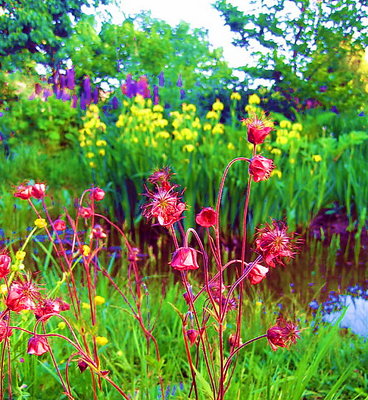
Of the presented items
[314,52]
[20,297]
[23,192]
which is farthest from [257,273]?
[314,52]

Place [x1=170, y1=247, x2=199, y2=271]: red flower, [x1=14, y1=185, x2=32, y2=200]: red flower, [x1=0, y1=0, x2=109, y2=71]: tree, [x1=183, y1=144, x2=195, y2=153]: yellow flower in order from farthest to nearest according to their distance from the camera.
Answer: [x1=0, y1=0, x2=109, y2=71]: tree, [x1=183, y1=144, x2=195, y2=153]: yellow flower, [x1=14, y1=185, x2=32, y2=200]: red flower, [x1=170, y1=247, x2=199, y2=271]: red flower

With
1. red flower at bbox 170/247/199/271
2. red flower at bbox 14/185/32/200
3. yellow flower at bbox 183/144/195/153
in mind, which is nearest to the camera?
red flower at bbox 170/247/199/271

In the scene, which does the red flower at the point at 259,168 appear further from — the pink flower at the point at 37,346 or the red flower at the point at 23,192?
the red flower at the point at 23,192

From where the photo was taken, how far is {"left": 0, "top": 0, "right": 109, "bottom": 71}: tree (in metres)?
9.03

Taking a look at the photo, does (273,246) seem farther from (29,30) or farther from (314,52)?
(29,30)

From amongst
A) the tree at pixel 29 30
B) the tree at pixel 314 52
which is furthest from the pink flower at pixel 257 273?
the tree at pixel 29 30

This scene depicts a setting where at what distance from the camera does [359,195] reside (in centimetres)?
317

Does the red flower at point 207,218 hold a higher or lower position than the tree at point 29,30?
lower

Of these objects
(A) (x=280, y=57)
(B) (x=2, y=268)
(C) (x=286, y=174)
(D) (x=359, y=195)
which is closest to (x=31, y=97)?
(A) (x=280, y=57)

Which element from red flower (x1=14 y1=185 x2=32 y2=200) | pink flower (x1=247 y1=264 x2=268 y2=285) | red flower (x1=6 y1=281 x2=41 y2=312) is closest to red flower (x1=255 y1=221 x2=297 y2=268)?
pink flower (x1=247 y1=264 x2=268 y2=285)

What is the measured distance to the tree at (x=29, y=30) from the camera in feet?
29.6

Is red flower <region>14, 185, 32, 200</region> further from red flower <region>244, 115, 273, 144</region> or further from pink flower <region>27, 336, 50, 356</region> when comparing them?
red flower <region>244, 115, 273, 144</region>

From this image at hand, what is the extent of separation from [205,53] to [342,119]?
369 cm

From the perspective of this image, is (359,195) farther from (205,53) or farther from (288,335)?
(205,53)
